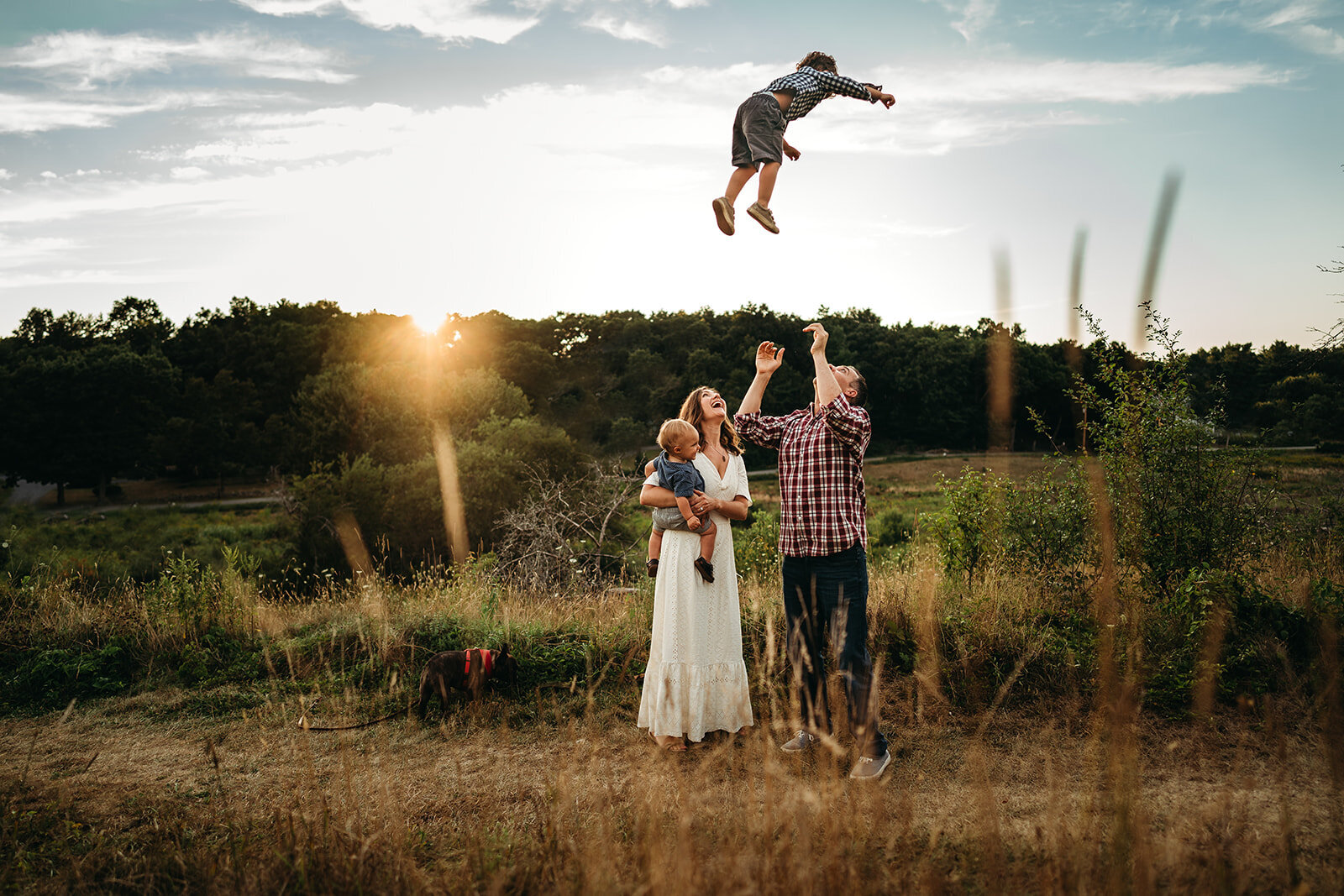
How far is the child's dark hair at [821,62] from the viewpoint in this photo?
3449mm

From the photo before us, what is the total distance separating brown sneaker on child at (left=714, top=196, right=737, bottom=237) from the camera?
3.52 m

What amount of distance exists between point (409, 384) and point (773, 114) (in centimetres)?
3347

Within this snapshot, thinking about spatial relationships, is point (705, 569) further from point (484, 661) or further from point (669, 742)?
point (484, 661)

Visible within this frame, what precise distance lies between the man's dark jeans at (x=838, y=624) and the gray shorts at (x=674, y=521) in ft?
1.84

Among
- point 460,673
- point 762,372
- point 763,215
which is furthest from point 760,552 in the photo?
point 763,215

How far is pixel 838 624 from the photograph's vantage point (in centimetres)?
393

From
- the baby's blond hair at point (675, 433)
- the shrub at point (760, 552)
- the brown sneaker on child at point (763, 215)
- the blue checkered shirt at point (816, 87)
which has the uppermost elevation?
the blue checkered shirt at point (816, 87)

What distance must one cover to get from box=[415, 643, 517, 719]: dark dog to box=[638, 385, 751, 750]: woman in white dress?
1547 millimetres

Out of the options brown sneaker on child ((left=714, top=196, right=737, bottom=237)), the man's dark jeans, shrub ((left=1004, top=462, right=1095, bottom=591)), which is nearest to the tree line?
shrub ((left=1004, top=462, right=1095, bottom=591))

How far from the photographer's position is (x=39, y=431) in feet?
138

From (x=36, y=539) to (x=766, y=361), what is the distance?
1081 inches

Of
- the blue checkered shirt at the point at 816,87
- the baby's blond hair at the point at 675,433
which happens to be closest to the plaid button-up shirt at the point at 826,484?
the baby's blond hair at the point at 675,433

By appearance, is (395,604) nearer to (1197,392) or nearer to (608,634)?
(608,634)

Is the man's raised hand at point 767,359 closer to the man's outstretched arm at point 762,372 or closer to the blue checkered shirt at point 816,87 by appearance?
the man's outstretched arm at point 762,372
